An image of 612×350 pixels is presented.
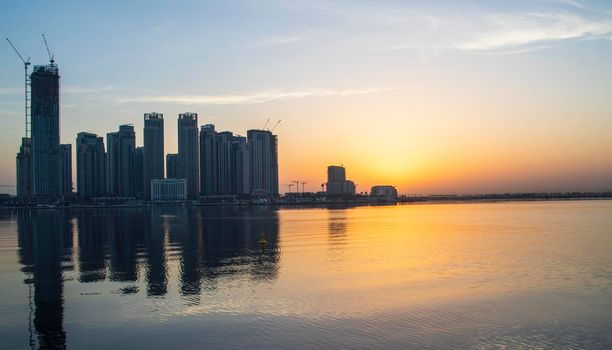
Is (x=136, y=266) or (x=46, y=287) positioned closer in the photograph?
(x=46, y=287)

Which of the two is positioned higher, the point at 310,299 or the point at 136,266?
the point at 136,266

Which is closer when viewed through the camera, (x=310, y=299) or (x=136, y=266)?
(x=310, y=299)

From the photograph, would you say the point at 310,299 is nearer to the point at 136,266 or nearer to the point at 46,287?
the point at 46,287

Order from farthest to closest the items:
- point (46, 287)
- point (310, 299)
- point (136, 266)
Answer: point (136, 266) → point (46, 287) → point (310, 299)

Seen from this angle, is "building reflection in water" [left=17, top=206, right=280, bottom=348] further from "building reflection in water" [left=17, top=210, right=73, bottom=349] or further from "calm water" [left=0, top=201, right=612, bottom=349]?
"calm water" [left=0, top=201, right=612, bottom=349]

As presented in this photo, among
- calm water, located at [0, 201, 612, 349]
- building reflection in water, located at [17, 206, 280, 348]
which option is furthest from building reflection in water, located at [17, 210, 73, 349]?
calm water, located at [0, 201, 612, 349]

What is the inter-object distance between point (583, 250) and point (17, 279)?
4927cm

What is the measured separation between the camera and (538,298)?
29453mm

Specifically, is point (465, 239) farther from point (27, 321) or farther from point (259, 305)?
point (27, 321)

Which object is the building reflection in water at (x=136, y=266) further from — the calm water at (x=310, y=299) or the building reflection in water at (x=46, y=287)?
the calm water at (x=310, y=299)

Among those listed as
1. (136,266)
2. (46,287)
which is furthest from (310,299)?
(136,266)

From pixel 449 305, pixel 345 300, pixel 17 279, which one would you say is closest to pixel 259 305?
pixel 345 300

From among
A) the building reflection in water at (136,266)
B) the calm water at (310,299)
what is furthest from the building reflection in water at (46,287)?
the calm water at (310,299)

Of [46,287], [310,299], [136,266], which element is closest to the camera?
[310,299]
